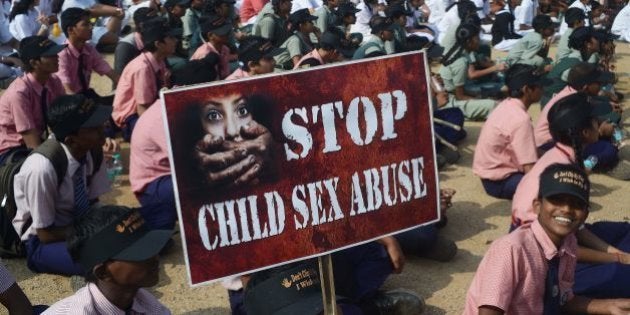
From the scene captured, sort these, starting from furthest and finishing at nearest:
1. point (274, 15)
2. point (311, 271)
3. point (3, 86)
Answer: point (274, 15) → point (3, 86) → point (311, 271)

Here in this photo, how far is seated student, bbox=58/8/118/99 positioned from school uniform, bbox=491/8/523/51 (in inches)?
291

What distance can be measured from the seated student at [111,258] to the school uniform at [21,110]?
3.32 m

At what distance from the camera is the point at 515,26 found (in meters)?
14.1

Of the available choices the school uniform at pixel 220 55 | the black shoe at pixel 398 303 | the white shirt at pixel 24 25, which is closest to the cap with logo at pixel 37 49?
the school uniform at pixel 220 55

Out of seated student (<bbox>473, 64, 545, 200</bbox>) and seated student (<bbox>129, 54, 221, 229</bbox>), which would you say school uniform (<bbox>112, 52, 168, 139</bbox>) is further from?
seated student (<bbox>473, 64, 545, 200</bbox>)

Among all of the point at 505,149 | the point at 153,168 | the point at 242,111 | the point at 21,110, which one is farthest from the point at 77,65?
the point at 242,111

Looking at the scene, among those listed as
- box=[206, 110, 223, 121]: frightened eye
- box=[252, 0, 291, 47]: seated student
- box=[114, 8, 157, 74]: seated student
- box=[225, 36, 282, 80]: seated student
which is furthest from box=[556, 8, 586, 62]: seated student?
box=[206, 110, 223, 121]: frightened eye

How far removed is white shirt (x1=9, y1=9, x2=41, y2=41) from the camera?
1087 centimetres

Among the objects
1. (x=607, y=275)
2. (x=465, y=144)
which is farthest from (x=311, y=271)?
(x=465, y=144)

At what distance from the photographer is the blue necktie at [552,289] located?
10.8 feet

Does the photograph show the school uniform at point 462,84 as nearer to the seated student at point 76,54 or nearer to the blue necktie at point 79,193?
the seated student at point 76,54

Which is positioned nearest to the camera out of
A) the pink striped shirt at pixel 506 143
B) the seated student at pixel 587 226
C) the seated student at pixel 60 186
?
the seated student at pixel 587 226

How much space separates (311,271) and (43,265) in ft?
7.89

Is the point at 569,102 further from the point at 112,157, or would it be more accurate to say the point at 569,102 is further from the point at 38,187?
the point at 112,157
